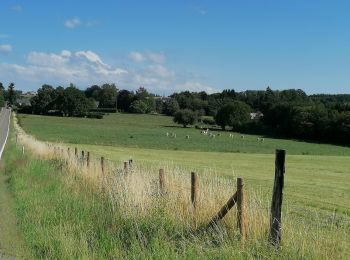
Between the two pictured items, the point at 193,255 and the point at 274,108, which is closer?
the point at 193,255

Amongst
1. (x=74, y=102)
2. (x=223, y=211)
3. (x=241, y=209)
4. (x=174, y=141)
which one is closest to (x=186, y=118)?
(x=74, y=102)

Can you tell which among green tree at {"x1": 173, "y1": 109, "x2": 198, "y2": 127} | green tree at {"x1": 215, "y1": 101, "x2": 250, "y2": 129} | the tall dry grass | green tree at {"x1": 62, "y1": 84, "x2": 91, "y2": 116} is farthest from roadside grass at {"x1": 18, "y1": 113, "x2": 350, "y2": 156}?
green tree at {"x1": 62, "y1": 84, "x2": 91, "y2": 116}

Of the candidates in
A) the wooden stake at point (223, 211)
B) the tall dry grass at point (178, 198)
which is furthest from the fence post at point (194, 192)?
the wooden stake at point (223, 211)

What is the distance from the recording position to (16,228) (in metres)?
12.2

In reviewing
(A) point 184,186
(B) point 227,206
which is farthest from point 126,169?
(B) point 227,206

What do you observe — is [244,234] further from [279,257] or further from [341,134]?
[341,134]

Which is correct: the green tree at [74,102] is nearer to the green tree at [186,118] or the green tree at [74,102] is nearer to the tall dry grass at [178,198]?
the green tree at [186,118]

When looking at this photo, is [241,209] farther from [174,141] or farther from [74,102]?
[74,102]

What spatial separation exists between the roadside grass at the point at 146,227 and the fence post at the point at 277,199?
15 centimetres

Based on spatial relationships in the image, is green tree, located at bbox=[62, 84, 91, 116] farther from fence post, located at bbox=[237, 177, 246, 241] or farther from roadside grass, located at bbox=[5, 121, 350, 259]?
fence post, located at bbox=[237, 177, 246, 241]

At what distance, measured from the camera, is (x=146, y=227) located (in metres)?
10.2

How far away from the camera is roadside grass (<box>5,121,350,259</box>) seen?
7.94 meters

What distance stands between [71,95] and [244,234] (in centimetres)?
18681

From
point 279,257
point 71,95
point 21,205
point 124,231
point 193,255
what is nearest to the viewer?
point 279,257
